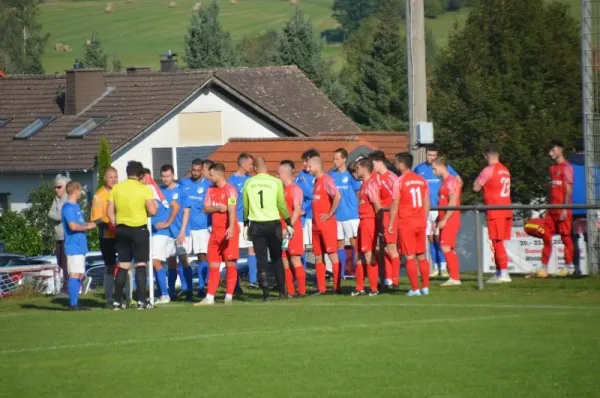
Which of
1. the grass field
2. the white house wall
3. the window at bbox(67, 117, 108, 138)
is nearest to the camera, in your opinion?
the grass field

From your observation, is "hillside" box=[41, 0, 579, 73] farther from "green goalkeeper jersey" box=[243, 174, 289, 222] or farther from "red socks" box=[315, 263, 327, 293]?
"green goalkeeper jersey" box=[243, 174, 289, 222]

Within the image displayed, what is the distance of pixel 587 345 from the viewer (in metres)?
12.9

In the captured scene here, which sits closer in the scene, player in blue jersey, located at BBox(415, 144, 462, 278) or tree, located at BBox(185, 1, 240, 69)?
player in blue jersey, located at BBox(415, 144, 462, 278)

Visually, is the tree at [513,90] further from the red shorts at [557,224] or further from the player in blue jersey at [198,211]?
the red shorts at [557,224]

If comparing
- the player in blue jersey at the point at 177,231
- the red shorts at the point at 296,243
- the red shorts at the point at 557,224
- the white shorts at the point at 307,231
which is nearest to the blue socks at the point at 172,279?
the player in blue jersey at the point at 177,231

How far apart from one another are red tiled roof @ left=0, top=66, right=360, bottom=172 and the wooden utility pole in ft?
97.4

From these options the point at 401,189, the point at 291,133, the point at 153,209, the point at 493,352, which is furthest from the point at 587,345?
the point at 291,133

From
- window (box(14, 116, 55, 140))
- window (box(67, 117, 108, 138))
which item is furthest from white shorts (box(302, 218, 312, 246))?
window (box(14, 116, 55, 140))

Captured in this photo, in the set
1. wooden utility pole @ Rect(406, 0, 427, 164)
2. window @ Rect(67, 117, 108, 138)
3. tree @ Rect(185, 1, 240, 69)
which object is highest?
tree @ Rect(185, 1, 240, 69)

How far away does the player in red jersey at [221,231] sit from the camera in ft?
60.3

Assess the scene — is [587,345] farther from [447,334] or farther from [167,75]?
[167,75]

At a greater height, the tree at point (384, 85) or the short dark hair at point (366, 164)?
the tree at point (384, 85)

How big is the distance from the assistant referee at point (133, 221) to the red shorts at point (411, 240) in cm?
357

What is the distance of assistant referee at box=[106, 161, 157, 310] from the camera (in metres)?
18.0
